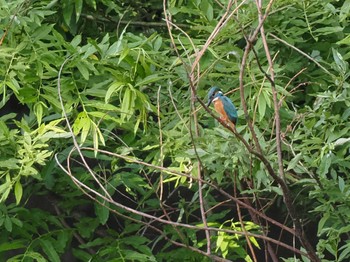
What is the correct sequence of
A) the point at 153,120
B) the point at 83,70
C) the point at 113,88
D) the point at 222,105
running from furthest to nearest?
the point at 153,120
the point at 83,70
the point at 113,88
the point at 222,105

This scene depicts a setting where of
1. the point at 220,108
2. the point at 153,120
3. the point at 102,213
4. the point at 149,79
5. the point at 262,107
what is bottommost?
Answer: the point at 102,213

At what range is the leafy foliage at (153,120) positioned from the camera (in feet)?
11.8

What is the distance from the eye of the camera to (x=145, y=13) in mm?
5039

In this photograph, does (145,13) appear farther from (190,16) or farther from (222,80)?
(222,80)

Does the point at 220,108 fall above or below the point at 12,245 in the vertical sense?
above

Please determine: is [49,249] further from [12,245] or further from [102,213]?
[102,213]

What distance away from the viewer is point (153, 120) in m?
4.43

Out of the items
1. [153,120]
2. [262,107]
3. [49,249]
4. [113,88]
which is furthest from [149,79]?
[49,249]

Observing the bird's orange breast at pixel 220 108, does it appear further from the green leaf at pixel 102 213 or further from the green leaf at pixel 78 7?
the green leaf at pixel 78 7

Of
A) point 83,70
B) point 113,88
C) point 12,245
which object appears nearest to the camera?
point 113,88

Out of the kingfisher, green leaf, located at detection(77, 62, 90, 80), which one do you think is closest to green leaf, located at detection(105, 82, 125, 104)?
green leaf, located at detection(77, 62, 90, 80)

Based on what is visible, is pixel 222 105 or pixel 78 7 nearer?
pixel 222 105

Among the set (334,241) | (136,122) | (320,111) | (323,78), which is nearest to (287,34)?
(323,78)

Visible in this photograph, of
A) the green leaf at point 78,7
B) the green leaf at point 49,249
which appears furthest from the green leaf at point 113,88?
the green leaf at point 49,249
